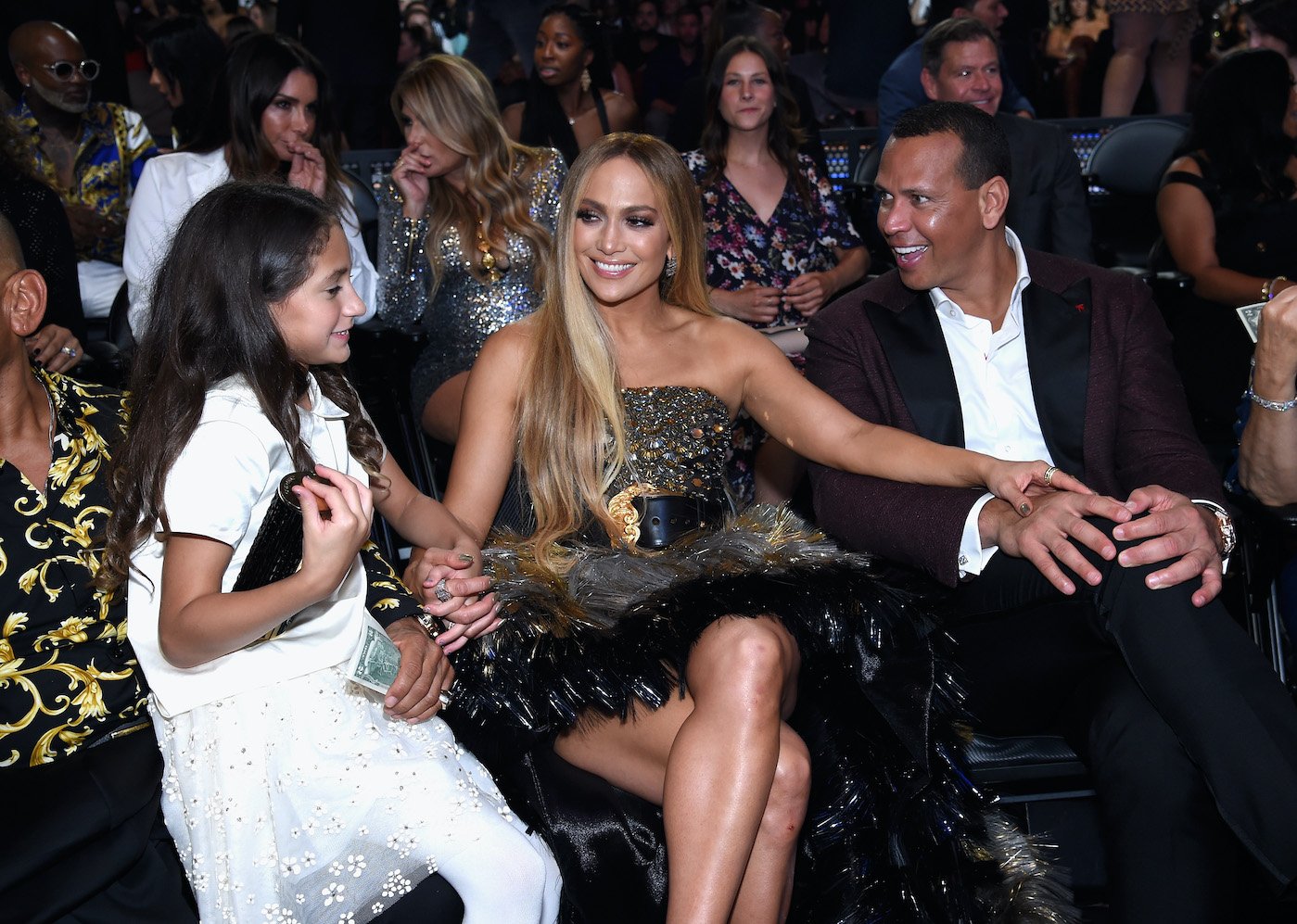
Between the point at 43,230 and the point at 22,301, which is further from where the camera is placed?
the point at 43,230

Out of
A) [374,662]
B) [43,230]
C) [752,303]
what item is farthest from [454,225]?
[374,662]

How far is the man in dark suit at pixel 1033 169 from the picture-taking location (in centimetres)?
438

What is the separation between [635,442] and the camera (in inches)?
104

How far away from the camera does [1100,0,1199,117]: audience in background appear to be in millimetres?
6184

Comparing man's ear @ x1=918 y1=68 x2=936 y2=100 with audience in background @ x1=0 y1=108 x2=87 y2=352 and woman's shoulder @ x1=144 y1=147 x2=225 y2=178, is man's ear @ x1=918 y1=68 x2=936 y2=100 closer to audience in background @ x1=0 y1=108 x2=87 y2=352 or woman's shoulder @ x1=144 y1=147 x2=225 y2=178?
woman's shoulder @ x1=144 y1=147 x2=225 y2=178

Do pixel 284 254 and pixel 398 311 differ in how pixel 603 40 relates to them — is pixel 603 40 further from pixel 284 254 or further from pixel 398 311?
pixel 284 254

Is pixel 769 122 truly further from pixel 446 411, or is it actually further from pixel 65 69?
pixel 65 69

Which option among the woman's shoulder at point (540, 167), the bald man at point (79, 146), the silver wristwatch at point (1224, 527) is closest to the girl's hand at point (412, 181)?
the woman's shoulder at point (540, 167)

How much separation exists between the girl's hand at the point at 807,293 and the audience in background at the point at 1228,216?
1066 millimetres

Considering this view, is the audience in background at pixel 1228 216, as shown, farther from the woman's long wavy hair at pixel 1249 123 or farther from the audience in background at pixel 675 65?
the audience in background at pixel 675 65

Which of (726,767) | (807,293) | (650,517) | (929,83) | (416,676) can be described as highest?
(929,83)

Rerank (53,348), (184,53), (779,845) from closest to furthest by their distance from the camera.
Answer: (779,845) → (53,348) → (184,53)

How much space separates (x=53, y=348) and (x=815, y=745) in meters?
2.08

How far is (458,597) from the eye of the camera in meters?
2.24
